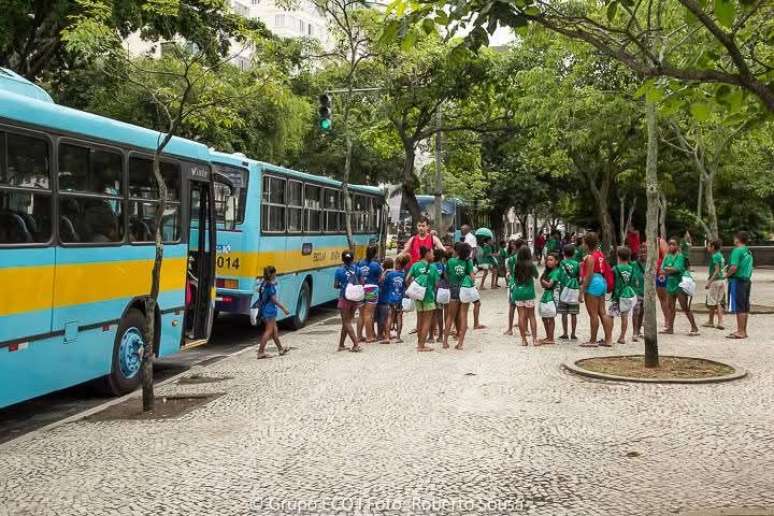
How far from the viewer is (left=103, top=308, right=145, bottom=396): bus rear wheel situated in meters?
8.87

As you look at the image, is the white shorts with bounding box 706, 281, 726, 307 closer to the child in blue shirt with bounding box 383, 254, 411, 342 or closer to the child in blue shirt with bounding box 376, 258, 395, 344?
the child in blue shirt with bounding box 383, 254, 411, 342

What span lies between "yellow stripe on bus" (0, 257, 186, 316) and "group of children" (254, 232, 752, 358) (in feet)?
7.14

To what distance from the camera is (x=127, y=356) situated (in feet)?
30.1

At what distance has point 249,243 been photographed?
1306cm

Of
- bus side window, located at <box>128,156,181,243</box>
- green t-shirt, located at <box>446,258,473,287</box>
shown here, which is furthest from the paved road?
green t-shirt, located at <box>446,258,473,287</box>

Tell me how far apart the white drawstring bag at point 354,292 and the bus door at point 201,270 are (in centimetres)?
198

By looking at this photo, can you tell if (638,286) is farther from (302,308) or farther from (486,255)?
(486,255)

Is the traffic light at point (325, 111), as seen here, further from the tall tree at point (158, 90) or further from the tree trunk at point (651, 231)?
the tree trunk at point (651, 231)

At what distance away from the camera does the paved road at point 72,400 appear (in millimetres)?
8023

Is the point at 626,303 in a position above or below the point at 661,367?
above

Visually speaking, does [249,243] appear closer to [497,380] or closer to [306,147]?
[497,380]

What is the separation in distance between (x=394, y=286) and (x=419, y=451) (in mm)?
6668

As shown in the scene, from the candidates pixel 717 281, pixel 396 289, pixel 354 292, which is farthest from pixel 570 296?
pixel 354 292

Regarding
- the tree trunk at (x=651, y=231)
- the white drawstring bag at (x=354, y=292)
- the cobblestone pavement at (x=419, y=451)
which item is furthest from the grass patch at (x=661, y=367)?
the white drawstring bag at (x=354, y=292)
